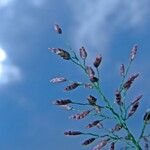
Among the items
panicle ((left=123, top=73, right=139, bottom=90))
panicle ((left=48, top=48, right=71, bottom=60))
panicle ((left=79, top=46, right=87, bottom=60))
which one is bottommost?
panicle ((left=123, top=73, right=139, bottom=90))

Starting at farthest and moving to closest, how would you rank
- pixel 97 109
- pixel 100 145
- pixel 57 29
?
1. pixel 57 29
2. pixel 97 109
3. pixel 100 145

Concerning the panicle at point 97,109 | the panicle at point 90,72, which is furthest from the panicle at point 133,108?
the panicle at point 90,72

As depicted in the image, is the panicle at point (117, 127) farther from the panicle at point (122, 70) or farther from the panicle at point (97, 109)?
the panicle at point (122, 70)

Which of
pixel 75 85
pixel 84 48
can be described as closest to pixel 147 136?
pixel 75 85

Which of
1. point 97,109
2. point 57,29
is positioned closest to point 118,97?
point 97,109

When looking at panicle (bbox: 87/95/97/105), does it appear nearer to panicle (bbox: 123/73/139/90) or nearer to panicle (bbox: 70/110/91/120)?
panicle (bbox: 70/110/91/120)

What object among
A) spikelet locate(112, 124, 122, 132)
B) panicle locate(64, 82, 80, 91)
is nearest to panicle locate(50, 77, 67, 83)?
panicle locate(64, 82, 80, 91)

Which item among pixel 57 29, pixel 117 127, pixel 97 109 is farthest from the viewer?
pixel 57 29

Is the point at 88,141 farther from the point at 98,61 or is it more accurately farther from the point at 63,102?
the point at 98,61

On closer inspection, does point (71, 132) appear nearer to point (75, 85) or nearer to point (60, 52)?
point (75, 85)

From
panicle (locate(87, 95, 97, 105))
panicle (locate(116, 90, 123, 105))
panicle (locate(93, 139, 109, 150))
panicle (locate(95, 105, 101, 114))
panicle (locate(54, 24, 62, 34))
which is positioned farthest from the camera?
panicle (locate(54, 24, 62, 34))

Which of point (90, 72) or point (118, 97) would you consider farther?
point (90, 72)
